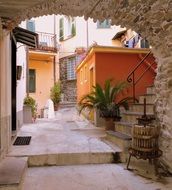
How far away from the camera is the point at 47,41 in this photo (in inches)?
714

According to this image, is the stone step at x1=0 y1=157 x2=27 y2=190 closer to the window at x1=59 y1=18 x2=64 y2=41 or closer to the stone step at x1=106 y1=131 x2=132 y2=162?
the stone step at x1=106 y1=131 x2=132 y2=162

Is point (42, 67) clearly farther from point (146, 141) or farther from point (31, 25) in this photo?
point (146, 141)

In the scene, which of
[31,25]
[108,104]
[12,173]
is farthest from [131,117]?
[31,25]

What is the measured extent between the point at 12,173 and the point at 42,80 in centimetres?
1451

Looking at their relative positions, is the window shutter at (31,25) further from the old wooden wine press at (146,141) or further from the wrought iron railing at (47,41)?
the old wooden wine press at (146,141)

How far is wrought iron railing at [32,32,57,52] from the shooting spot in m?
17.5

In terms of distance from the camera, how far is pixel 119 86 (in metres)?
7.37

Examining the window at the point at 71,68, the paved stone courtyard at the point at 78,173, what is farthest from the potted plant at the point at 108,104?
the window at the point at 71,68

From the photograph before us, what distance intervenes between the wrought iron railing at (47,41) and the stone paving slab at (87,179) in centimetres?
1364

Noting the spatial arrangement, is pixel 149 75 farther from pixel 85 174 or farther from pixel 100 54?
pixel 85 174

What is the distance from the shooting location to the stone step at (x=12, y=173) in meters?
3.29

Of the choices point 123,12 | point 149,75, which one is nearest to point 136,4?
point 123,12

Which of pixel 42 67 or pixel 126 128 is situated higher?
pixel 42 67

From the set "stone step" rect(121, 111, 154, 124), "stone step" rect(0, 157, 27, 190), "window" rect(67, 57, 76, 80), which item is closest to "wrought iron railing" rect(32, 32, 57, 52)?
"window" rect(67, 57, 76, 80)
